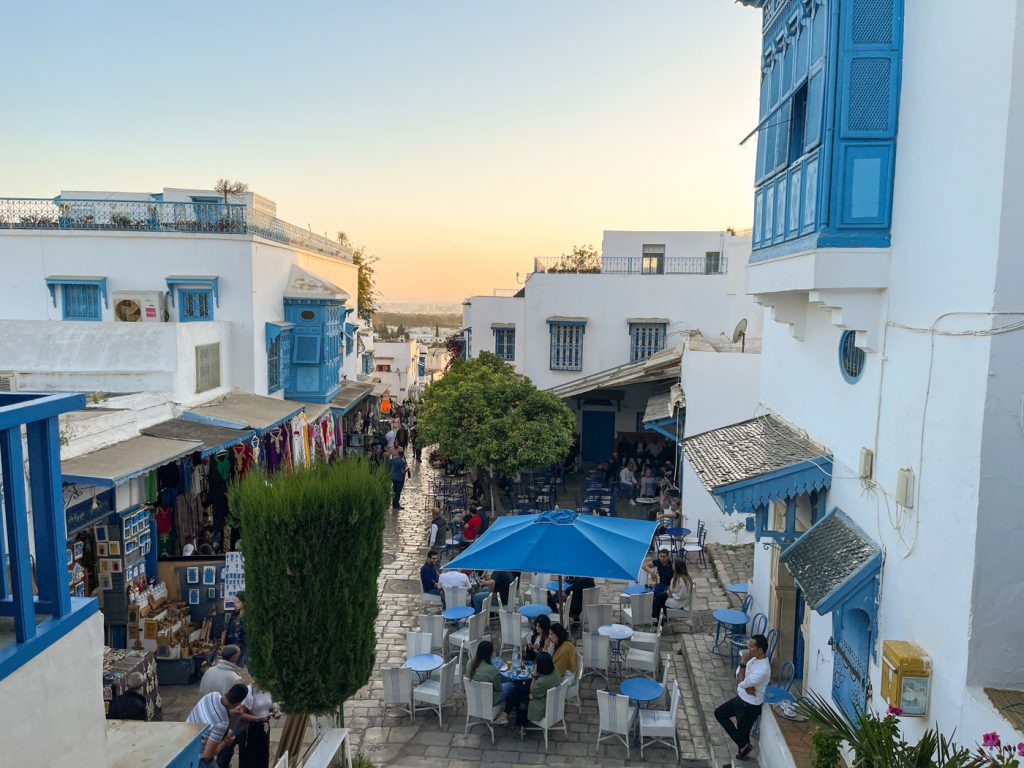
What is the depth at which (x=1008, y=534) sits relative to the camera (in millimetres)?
4648

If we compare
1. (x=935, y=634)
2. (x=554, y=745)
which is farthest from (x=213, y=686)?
(x=935, y=634)

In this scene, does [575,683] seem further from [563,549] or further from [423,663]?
[423,663]

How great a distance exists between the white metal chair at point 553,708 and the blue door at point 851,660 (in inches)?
107

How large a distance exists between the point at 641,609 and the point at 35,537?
9.20 m

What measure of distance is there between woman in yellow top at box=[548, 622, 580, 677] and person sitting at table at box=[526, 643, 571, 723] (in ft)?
0.94

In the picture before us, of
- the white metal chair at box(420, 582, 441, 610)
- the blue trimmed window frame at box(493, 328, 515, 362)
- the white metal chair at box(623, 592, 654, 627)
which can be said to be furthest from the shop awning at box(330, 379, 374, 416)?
the white metal chair at box(623, 592, 654, 627)

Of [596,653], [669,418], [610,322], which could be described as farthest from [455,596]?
[610,322]

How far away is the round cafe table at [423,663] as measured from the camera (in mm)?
8691

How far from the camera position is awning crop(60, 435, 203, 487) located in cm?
773

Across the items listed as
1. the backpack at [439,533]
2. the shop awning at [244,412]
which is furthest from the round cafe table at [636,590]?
the shop awning at [244,412]

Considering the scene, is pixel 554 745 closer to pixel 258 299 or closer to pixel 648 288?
pixel 258 299

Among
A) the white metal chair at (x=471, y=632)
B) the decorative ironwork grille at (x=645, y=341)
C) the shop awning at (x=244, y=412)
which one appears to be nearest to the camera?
the white metal chair at (x=471, y=632)

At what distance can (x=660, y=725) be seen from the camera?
786cm

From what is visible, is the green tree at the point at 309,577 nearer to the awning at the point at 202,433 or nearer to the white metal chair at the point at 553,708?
the white metal chair at the point at 553,708
